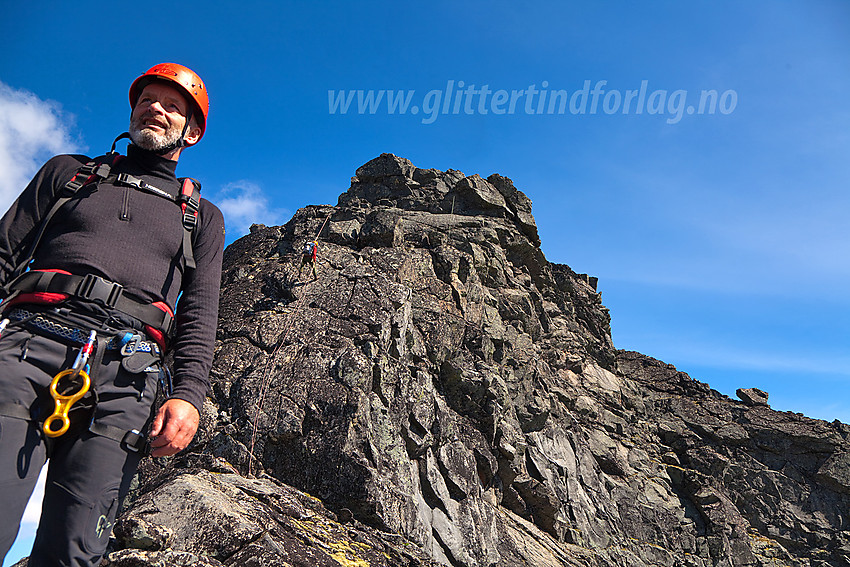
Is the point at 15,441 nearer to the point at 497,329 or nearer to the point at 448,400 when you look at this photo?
the point at 448,400

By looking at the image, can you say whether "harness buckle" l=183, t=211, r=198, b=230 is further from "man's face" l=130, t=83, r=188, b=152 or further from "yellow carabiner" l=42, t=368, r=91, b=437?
"yellow carabiner" l=42, t=368, r=91, b=437

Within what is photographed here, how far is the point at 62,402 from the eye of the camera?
11.6 ft

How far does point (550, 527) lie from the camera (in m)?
25.6

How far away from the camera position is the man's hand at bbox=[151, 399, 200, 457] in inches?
153

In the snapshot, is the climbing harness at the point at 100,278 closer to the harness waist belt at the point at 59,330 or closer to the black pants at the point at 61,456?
the harness waist belt at the point at 59,330

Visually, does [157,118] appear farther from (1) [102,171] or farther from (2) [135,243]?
(2) [135,243]

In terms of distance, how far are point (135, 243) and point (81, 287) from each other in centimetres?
55

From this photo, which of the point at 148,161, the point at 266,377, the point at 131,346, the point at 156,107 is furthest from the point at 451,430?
the point at 156,107

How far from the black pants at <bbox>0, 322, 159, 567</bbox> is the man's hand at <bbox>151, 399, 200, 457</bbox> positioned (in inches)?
6.0

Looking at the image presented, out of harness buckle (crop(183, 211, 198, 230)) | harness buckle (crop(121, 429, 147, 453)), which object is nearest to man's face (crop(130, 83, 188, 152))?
harness buckle (crop(183, 211, 198, 230))

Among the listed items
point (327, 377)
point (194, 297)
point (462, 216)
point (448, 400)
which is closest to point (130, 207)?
point (194, 297)

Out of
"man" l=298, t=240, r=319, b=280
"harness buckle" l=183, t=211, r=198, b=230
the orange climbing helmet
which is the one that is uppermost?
"man" l=298, t=240, r=319, b=280

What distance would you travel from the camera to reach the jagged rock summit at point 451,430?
12195 mm

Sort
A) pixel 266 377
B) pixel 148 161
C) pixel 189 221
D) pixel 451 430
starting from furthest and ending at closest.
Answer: pixel 451 430, pixel 266 377, pixel 148 161, pixel 189 221
